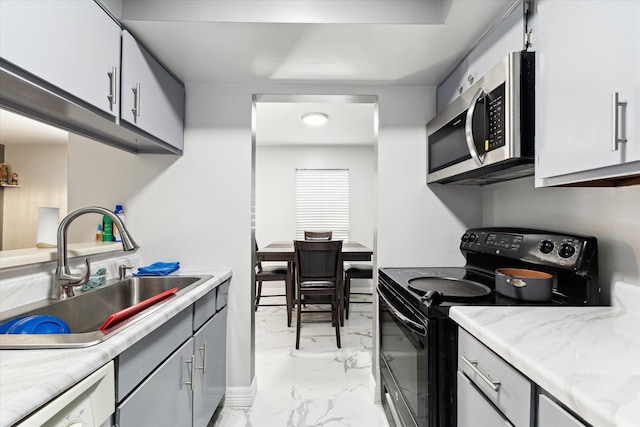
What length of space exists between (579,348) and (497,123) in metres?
0.80

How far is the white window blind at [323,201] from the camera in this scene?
16.7 ft

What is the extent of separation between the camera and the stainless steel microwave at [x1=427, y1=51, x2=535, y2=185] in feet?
3.69

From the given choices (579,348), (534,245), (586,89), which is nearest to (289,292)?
(534,245)

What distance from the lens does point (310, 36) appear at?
1.50 m

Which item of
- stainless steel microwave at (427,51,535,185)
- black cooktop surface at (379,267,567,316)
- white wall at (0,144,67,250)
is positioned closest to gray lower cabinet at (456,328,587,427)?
black cooktop surface at (379,267,567,316)

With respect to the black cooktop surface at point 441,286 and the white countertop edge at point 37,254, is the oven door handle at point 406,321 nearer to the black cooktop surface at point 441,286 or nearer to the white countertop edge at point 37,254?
the black cooktop surface at point 441,286

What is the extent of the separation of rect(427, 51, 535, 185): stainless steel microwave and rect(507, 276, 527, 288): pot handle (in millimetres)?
454

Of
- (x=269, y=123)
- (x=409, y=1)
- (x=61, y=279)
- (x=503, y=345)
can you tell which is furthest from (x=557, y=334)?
(x=269, y=123)

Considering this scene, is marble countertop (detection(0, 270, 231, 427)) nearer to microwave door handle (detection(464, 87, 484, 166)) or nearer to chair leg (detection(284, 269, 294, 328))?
microwave door handle (detection(464, 87, 484, 166))

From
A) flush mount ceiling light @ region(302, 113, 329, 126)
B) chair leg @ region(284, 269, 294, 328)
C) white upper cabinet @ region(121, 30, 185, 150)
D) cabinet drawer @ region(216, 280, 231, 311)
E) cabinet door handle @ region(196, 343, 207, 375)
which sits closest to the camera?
white upper cabinet @ region(121, 30, 185, 150)

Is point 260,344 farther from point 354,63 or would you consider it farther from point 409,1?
point 409,1

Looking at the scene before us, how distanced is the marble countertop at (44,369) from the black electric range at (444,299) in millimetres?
1002

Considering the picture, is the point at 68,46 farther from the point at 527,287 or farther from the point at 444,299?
the point at 527,287

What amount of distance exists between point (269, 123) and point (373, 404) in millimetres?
3141
